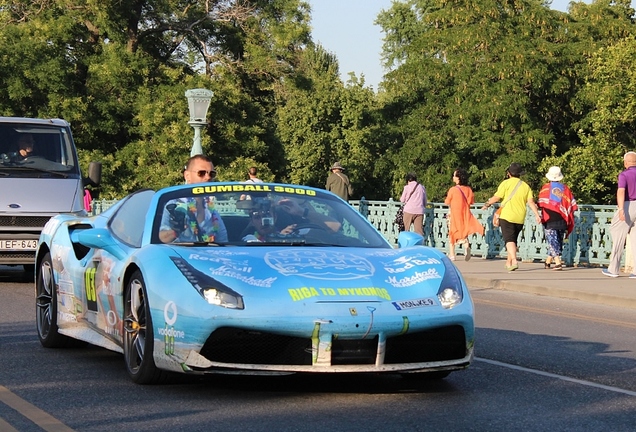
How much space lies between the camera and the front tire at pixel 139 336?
7289mm

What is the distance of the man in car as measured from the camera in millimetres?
7902

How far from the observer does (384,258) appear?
7.57 metres

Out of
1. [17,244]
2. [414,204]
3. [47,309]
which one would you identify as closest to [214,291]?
[47,309]

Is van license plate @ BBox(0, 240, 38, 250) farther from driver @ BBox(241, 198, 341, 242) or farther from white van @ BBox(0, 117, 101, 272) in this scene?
driver @ BBox(241, 198, 341, 242)

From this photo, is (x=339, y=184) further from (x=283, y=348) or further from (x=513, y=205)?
(x=283, y=348)

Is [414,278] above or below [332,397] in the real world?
above

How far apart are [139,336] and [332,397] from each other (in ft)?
4.13

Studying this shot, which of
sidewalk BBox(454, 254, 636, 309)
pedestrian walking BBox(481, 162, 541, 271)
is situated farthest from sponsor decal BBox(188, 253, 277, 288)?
pedestrian walking BBox(481, 162, 541, 271)

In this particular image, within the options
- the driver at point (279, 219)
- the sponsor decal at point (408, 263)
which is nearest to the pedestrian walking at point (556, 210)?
the driver at point (279, 219)

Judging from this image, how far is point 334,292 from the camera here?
6898 mm

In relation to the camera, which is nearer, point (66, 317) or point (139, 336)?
point (139, 336)

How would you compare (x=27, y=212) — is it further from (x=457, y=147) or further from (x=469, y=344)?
(x=457, y=147)

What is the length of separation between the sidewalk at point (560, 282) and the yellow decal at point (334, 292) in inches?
340

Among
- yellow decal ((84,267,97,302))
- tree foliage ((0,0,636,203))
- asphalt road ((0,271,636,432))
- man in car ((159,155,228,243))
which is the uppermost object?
tree foliage ((0,0,636,203))
